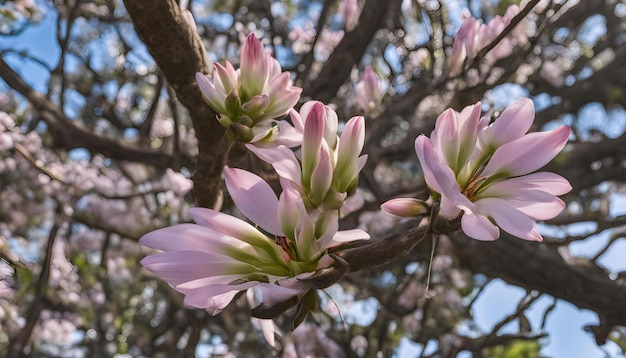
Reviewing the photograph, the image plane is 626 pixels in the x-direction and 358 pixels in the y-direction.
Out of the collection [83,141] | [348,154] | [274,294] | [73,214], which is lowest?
[73,214]

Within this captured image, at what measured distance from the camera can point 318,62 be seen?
294cm

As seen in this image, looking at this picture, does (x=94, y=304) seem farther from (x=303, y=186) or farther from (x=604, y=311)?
(x=303, y=186)

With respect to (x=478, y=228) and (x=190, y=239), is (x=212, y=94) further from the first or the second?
(x=478, y=228)

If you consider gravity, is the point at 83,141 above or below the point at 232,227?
below

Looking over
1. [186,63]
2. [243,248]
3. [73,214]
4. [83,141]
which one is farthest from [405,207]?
[73,214]

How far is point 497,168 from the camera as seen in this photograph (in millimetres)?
579

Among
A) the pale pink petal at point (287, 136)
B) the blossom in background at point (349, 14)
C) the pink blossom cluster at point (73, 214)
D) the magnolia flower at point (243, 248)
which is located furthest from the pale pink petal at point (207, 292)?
the pink blossom cluster at point (73, 214)

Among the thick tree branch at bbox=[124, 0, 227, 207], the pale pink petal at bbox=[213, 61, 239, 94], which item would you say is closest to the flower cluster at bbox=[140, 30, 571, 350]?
the pale pink petal at bbox=[213, 61, 239, 94]

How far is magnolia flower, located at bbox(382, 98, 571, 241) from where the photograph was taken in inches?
20.7

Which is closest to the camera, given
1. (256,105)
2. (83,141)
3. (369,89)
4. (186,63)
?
(256,105)

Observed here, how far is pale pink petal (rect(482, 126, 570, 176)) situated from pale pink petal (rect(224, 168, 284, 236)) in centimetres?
24

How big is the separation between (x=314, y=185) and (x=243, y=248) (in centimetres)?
10

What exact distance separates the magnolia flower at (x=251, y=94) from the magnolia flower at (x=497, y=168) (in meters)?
0.22

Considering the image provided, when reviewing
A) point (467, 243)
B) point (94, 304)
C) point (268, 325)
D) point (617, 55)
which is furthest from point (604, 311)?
point (94, 304)
